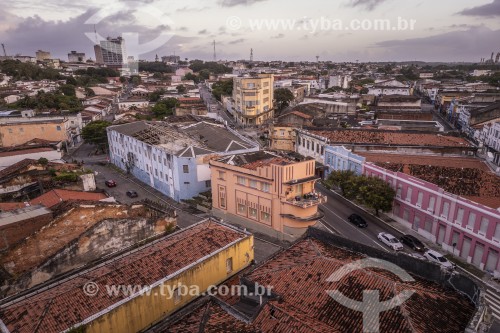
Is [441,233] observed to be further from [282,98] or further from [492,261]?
[282,98]

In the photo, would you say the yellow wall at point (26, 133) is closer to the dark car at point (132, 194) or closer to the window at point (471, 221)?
the dark car at point (132, 194)

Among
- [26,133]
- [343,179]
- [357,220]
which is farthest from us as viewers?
[26,133]

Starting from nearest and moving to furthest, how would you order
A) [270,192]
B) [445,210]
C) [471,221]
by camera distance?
[471,221]
[445,210]
[270,192]

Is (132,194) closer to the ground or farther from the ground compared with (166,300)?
closer to the ground

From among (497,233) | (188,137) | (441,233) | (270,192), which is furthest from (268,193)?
(188,137)

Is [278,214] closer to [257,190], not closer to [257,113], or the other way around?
[257,190]

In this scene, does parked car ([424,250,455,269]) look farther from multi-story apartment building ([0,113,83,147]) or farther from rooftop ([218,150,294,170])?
multi-story apartment building ([0,113,83,147])

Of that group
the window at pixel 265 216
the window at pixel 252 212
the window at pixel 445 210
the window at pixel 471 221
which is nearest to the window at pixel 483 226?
the window at pixel 471 221
